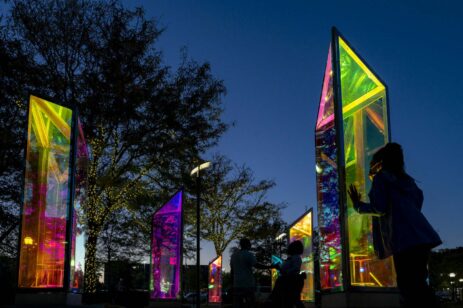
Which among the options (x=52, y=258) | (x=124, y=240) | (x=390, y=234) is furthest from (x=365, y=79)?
(x=124, y=240)

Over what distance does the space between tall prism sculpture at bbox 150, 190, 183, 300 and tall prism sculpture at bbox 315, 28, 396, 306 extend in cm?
1164

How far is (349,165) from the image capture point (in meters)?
8.22

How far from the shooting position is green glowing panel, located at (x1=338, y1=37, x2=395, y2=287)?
25.8 ft

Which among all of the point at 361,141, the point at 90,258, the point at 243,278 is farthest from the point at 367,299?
the point at 90,258

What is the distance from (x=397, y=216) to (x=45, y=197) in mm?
8122

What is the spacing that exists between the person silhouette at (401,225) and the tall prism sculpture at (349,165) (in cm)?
362

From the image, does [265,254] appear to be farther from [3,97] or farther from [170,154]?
[3,97]

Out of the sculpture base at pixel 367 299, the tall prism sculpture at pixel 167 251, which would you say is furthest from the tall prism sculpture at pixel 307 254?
the sculpture base at pixel 367 299

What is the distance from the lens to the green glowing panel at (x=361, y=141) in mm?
7852

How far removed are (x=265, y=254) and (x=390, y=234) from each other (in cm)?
4827

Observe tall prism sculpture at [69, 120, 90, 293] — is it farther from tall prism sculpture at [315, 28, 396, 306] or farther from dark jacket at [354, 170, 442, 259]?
dark jacket at [354, 170, 442, 259]

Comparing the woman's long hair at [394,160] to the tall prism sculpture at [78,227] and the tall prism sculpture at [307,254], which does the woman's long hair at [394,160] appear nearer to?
the tall prism sculpture at [78,227]

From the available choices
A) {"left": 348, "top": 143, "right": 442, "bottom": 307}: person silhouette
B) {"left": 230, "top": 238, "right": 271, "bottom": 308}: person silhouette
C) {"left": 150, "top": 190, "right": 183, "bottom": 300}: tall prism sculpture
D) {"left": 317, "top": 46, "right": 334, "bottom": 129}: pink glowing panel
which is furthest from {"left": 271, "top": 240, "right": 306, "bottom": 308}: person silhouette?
{"left": 150, "top": 190, "right": 183, "bottom": 300}: tall prism sculpture

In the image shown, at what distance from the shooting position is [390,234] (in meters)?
4.03
